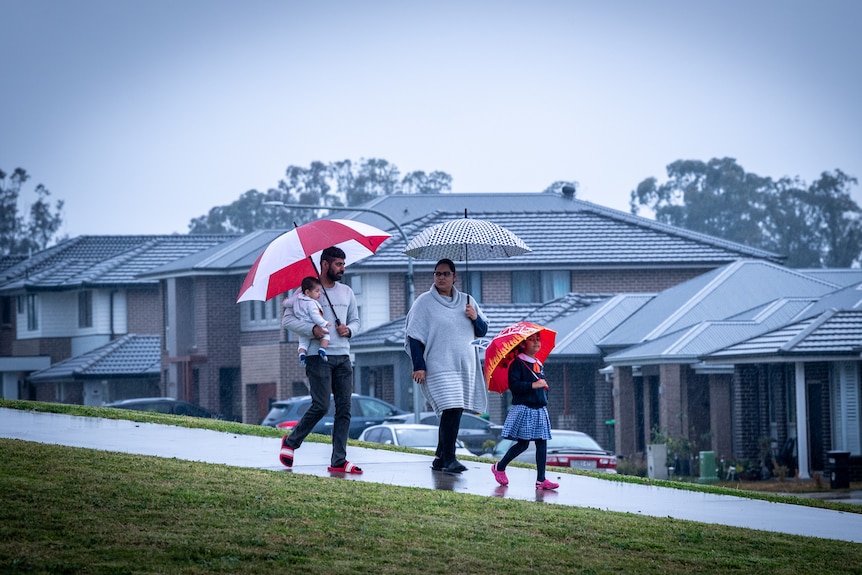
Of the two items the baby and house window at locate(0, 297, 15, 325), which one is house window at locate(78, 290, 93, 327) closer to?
house window at locate(0, 297, 15, 325)

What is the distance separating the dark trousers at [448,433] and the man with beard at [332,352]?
0.90 meters

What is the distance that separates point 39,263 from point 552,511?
58.4 meters

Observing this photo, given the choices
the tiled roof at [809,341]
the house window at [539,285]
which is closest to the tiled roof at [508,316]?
the house window at [539,285]

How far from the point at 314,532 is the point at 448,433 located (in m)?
4.00

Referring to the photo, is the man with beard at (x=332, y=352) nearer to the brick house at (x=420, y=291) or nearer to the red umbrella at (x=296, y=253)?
the red umbrella at (x=296, y=253)

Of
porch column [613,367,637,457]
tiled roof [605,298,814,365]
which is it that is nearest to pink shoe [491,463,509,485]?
tiled roof [605,298,814,365]

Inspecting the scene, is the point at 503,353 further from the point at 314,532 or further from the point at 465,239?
the point at 314,532

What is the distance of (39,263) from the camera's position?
220 feet

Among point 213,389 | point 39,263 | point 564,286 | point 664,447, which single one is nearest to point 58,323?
point 39,263

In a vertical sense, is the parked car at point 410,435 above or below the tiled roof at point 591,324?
below

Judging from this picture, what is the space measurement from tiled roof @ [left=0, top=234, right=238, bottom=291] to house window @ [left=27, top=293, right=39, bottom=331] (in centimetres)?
83

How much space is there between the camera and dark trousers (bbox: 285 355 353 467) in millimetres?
13391

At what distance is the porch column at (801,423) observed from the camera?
31844mm

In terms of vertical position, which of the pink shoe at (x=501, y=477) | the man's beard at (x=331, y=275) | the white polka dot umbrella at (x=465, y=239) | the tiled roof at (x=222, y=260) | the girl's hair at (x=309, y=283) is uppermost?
the tiled roof at (x=222, y=260)
